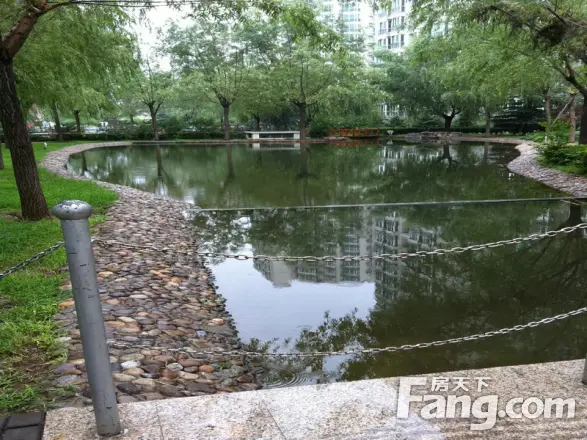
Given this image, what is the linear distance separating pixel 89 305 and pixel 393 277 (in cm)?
515

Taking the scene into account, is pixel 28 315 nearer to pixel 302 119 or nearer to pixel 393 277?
pixel 393 277

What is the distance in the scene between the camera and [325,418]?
276 cm

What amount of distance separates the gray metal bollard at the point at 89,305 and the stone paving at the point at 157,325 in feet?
2.34

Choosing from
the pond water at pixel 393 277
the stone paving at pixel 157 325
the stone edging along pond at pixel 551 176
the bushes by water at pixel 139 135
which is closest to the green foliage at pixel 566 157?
the stone edging along pond at pixel 551 176

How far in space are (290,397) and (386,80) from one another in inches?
1681

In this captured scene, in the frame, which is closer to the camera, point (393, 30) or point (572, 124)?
point (572, 124)

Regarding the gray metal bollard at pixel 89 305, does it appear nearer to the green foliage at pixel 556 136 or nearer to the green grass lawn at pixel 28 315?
the green grass lawn at pixel 28 315

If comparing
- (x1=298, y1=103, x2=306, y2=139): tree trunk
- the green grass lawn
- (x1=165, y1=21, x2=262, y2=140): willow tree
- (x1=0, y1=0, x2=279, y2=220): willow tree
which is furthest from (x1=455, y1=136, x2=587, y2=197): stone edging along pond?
(x1=165, y1=21, x2=262, y2=140): willow tree

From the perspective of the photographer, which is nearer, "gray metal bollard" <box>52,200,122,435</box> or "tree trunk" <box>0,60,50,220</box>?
"gray metal bollard" <box>52,200,122,435</box>

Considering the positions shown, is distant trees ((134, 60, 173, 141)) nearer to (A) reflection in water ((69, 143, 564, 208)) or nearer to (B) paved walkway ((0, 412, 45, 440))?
(A) reflection in water ((69, 143, 564, 208))

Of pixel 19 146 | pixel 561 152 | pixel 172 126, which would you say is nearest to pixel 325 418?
pixel 19 146

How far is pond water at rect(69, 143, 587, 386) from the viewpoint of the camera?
15.7 ft

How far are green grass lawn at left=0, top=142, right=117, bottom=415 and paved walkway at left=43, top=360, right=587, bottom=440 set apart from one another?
47 cm

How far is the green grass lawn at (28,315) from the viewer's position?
315cm
